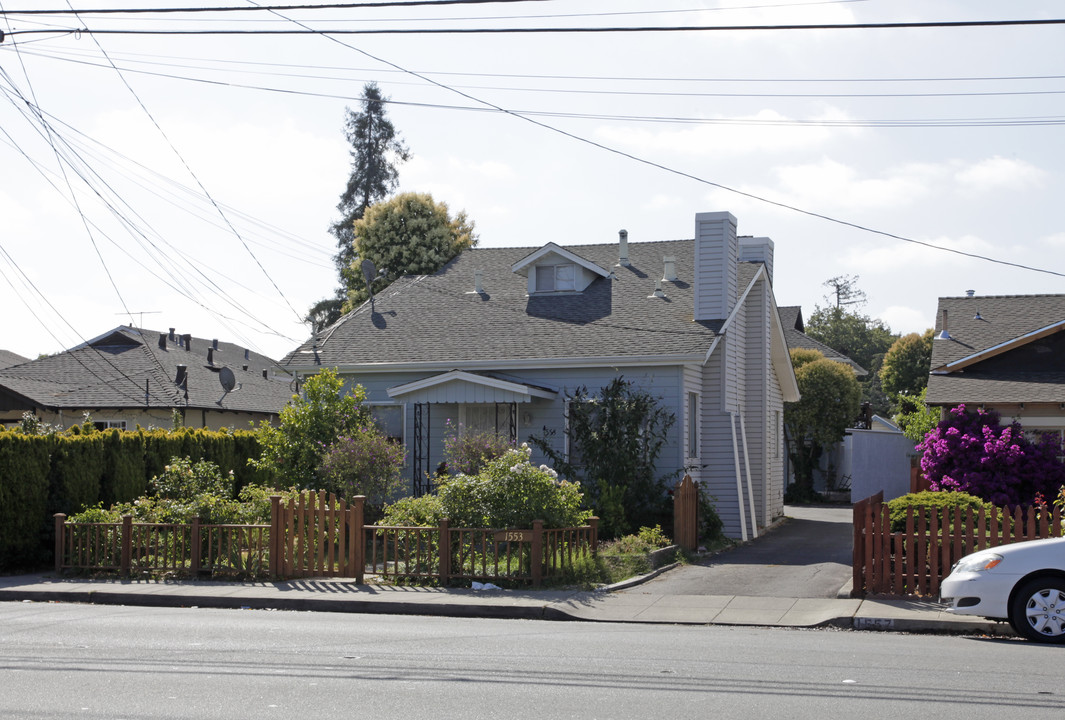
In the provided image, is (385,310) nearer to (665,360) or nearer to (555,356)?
(555,356)

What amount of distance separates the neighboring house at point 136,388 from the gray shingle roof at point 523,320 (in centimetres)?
1046

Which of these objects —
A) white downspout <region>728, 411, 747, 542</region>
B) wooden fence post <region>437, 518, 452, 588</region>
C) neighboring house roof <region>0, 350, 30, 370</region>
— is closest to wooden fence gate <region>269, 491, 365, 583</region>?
wooden fence post <region>437, 518, 452, 588</region>

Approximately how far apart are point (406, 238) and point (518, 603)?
29563 mm

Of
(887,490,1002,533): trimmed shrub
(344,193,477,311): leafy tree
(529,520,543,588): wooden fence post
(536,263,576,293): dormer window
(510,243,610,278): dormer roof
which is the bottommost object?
(529,520,543,588): wooden fence post

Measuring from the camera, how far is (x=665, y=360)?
66.0 ft

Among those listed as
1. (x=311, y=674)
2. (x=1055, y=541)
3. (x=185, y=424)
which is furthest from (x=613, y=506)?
(x=185, y=424)

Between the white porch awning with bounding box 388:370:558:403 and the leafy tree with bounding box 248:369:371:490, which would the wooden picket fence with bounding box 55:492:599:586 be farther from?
the white porch awning with bounding box 388:370:558:403

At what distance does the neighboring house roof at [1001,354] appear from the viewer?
752 inches

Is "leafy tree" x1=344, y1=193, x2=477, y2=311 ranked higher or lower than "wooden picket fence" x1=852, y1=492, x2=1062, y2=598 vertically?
higher

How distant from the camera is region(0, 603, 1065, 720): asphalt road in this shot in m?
7.32

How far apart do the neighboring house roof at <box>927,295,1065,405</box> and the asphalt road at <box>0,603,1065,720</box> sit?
30.0 ft

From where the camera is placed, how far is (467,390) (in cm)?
2088

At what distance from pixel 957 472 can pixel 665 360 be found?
18.5ft

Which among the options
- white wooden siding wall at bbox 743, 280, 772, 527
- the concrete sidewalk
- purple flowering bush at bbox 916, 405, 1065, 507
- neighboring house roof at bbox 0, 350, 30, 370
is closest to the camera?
the concrete sidewalk
